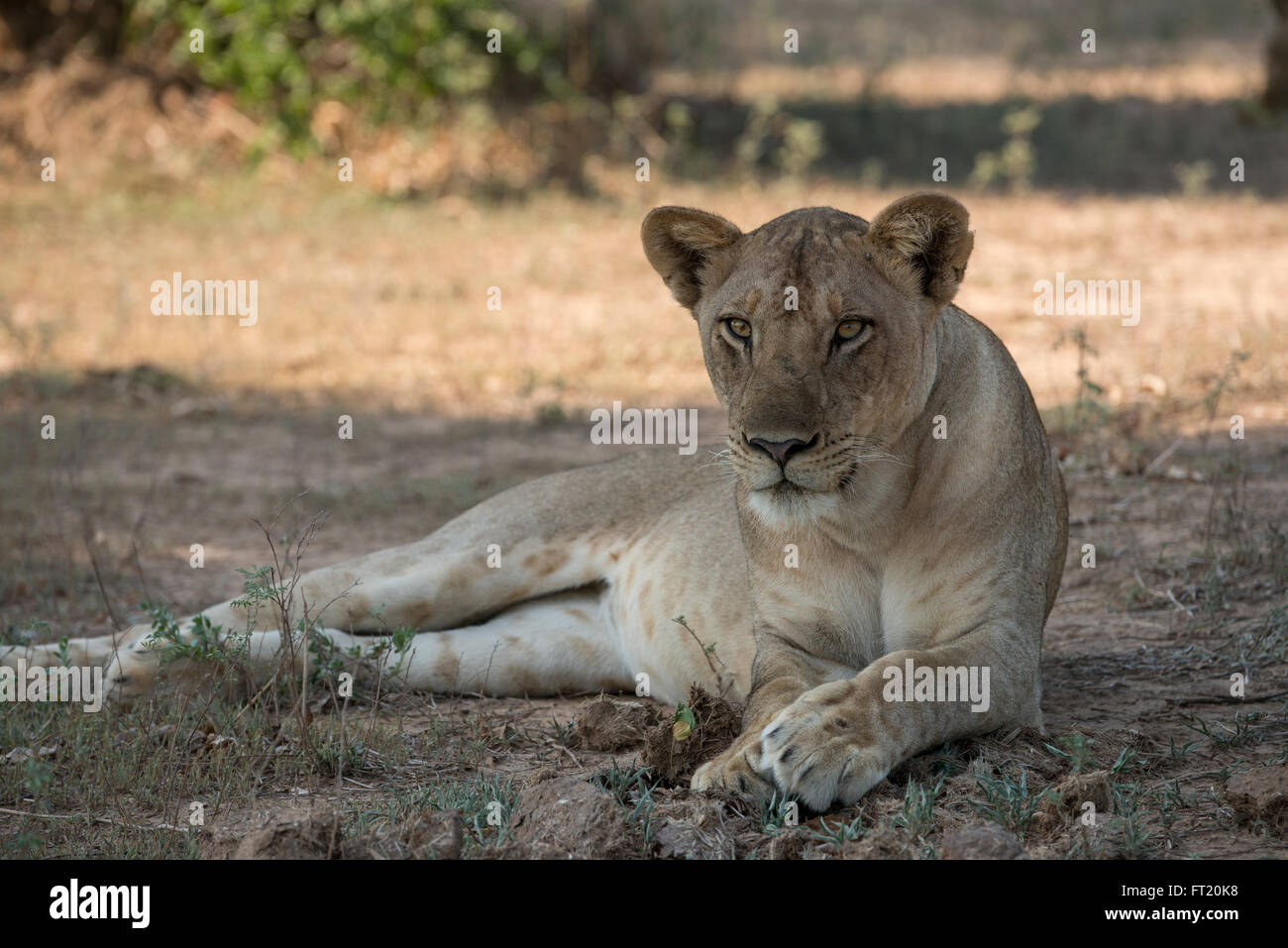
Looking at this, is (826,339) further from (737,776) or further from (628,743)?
(628,743)

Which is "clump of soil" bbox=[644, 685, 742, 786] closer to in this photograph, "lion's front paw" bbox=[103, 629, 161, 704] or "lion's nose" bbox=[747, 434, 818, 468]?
"lion's nose" bbox=[747, 434, 818, 468]

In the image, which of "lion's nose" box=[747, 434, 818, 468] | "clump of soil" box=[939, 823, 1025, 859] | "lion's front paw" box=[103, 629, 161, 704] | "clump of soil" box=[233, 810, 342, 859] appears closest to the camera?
"clump of soil" box=[939, 823, 1025, 859]

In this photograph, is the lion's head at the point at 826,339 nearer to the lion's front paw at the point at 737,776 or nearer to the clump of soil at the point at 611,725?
the lion's front paw at the point at 737,776

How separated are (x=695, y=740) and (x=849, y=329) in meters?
1.12

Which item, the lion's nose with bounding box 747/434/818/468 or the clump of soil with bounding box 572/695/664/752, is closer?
the lion's nose with bounding box 747/434/818/468

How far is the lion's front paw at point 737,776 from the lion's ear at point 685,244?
137 cm

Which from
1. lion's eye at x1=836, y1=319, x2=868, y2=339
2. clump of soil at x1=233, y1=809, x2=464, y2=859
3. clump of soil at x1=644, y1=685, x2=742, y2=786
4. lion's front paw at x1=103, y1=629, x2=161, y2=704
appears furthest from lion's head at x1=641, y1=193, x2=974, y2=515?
lion's front paw at x1=103, y1=629, x2=161, y2=704

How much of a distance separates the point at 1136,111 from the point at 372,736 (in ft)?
47.1

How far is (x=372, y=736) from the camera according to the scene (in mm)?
4352

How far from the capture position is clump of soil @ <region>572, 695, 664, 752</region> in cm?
428

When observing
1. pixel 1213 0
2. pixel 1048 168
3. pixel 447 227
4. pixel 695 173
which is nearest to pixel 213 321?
pixel 447 227

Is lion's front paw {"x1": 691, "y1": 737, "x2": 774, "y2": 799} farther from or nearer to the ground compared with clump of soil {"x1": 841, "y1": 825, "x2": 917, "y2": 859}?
farther from the ground

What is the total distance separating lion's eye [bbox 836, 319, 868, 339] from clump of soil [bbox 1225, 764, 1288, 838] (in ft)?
4.47

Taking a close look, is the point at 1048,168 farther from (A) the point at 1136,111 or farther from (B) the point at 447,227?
(B) the point at 447,227
